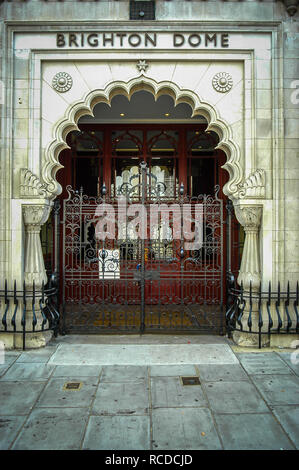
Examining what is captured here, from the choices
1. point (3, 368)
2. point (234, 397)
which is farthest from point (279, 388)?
point (3, 368)

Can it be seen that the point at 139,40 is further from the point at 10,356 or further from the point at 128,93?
the point at 10,356

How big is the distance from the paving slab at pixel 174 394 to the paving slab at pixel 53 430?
38.1 inches

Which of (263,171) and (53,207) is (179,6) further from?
(53,207)

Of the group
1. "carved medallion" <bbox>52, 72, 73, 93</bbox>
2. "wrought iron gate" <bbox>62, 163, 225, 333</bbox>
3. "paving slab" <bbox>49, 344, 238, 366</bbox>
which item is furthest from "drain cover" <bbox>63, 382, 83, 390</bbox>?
"carved medallion" <bbox>52, 72, 73, 93</bbox>

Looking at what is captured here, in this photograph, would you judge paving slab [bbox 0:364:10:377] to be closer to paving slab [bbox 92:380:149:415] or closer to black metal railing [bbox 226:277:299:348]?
paving slab [bbox 92:380:149:415]

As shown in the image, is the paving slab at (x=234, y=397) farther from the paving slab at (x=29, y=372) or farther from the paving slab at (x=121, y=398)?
the paving slab at (x=29, y=372)

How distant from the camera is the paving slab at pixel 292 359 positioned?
17.7 ft

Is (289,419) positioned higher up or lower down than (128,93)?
lower down

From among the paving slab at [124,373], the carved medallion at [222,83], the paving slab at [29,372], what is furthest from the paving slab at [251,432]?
the carved medallion at [222,83]

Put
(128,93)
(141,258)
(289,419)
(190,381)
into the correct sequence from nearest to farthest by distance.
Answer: (289,419) < (190,381) < (128,93) < (141,258)

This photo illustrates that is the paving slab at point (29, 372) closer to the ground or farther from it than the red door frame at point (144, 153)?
closer to the ground

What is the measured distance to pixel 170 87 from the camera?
6500 millimetres

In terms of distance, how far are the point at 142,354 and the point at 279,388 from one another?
2.26 m
